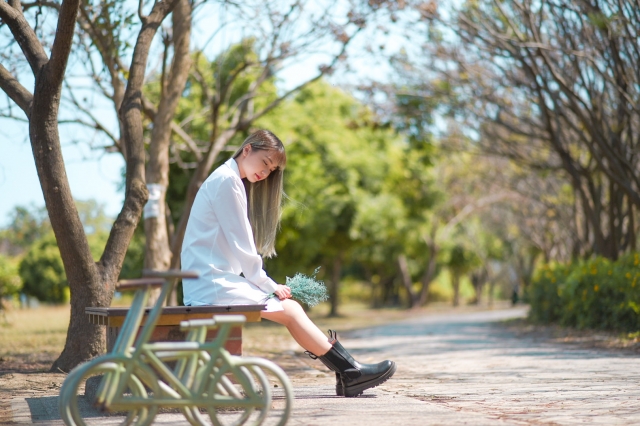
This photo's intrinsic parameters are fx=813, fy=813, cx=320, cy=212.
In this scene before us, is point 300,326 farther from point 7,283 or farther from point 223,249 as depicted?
point 7,283

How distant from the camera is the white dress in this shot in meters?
5.46

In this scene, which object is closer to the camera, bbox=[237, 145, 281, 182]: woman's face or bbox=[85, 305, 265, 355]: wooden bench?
bbox=[85, 305, 265, 355]: wooden bench

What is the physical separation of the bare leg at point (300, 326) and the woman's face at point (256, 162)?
3.02ft

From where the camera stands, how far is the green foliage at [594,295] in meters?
12.0

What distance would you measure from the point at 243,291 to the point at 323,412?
96 centimetres

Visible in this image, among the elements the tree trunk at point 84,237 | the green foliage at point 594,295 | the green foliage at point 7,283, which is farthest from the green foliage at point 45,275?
the tree trunk at point 84,237

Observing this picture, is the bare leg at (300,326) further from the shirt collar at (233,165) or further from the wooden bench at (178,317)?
the shirt collar at (233,165)

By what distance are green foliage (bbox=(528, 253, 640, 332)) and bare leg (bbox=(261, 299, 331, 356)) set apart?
686 centimetres

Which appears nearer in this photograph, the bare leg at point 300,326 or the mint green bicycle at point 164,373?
the mint green bicycle at point 164,373

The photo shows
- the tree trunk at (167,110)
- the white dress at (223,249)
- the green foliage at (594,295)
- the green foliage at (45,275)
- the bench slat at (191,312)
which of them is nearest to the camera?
the bench slat at (191,312)

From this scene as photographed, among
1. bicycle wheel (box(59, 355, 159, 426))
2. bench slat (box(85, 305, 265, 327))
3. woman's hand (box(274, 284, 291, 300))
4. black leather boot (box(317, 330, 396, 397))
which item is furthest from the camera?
black leather boot (box(317, 330, 396, 397))

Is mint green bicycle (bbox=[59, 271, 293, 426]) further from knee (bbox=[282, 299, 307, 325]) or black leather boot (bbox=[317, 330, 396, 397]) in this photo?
black leather boot (bbox=[317, 330, 396, 397])

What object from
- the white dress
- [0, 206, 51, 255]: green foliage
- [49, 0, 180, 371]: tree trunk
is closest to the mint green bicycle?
the white dress

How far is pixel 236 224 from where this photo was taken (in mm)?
5477
